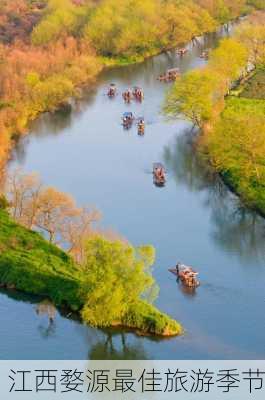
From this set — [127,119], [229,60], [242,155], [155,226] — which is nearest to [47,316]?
Answer: [155,226]

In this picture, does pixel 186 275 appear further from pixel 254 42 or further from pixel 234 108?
pixel 254 42

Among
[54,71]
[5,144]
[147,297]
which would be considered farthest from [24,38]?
[147,297]

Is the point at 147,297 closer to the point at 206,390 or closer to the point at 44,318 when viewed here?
the point at 44,318

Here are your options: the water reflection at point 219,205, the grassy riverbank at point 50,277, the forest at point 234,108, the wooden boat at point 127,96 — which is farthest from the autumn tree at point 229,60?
the grassy riverbank at point 50,277

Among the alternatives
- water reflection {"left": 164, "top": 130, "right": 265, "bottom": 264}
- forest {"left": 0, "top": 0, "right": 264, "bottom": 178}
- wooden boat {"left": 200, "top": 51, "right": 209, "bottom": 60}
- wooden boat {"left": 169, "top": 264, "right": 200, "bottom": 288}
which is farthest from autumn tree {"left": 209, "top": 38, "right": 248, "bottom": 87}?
wooden boat {"left": 169, "top": 264, "right": 200, "bottom": 288}

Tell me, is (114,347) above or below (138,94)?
below
